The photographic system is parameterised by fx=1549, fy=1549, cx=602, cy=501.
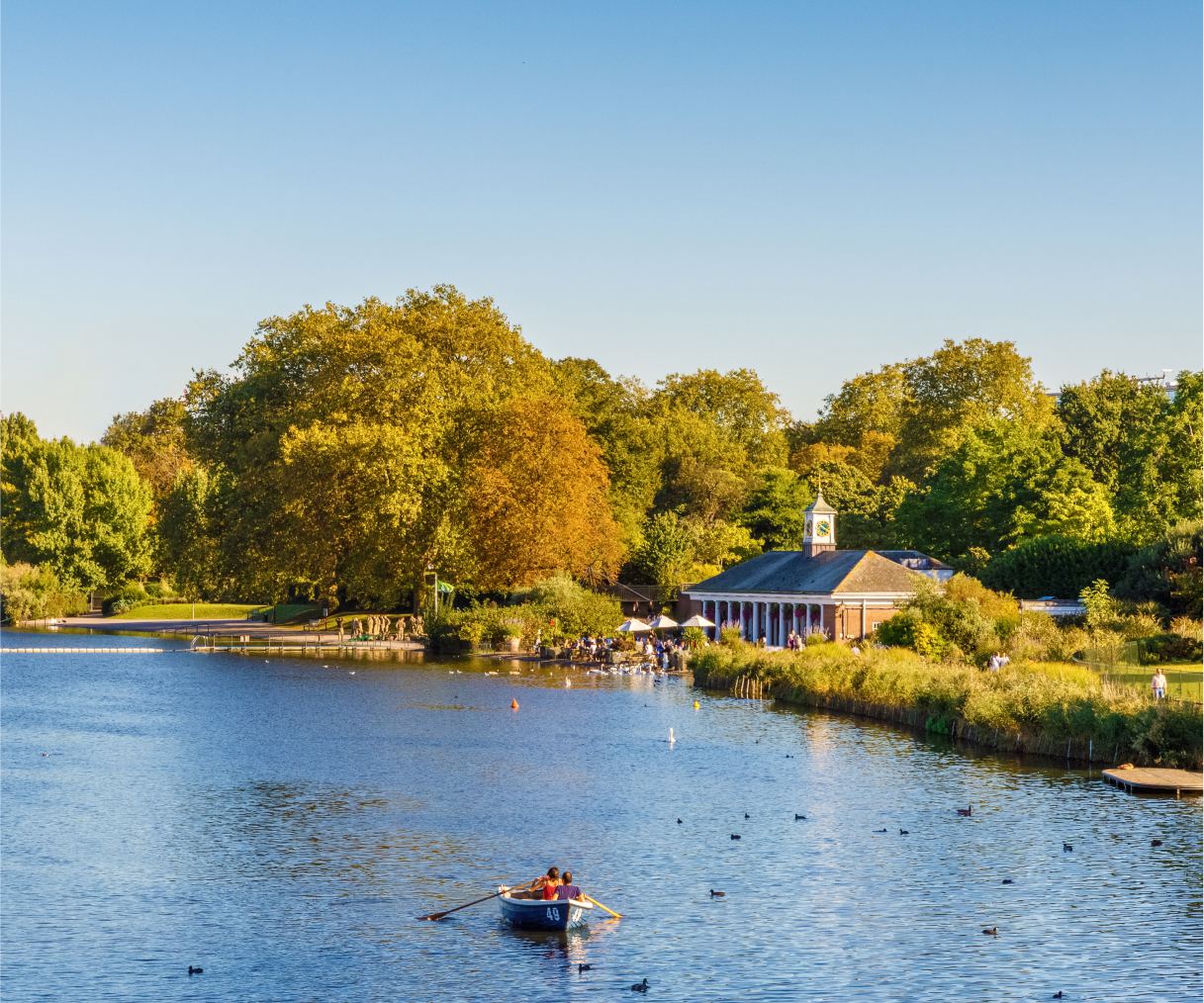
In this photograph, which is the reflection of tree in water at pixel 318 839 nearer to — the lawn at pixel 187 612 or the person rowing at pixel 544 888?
the person rowing at pixel 544 888

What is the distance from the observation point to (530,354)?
113 m

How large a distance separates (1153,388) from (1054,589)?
82.5ft

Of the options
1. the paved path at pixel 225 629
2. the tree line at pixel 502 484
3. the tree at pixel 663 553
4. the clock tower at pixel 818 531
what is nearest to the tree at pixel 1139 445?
the tree line at pixel 502 484

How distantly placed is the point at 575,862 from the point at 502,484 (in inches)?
2480

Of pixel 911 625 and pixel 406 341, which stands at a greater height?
pixel 406 341

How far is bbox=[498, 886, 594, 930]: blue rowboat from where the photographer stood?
31.5 meters

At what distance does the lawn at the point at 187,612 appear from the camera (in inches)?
5103

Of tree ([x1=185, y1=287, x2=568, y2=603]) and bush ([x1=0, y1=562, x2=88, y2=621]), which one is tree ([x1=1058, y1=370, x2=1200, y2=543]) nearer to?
tree ([x1=185, y1=287, x2=568, y2=603])

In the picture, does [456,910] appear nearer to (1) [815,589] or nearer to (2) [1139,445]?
(1) [815,589]

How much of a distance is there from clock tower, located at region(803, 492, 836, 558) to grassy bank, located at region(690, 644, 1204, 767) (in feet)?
64.2

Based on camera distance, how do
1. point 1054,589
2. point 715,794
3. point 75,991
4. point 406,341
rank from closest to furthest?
point 75,991 < point 715,794 < point 1054,589 < point 406,341

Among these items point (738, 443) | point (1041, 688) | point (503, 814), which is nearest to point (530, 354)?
point (738, 443)

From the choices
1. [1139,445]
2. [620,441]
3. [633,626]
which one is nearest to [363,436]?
[633,626]

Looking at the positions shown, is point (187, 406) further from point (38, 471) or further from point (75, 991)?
point (75, 991)
